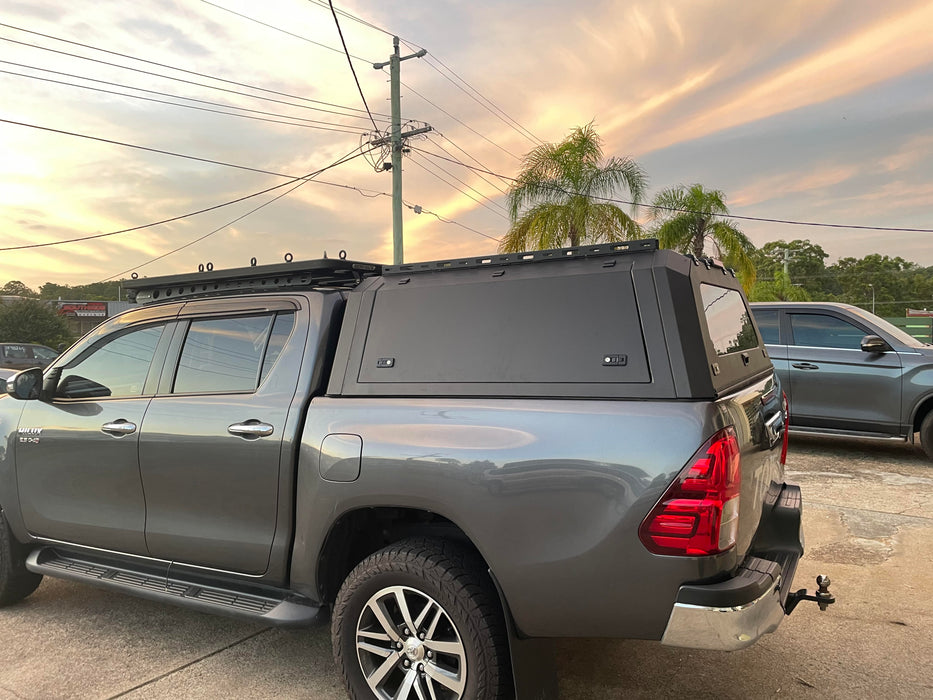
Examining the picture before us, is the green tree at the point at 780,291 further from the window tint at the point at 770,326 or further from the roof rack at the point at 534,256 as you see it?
the roof rack at the point at 534,256

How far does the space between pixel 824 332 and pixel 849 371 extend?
56cm

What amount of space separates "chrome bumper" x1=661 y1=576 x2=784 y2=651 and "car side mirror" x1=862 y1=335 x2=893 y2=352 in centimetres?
666

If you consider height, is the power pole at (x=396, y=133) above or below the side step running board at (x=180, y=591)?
above

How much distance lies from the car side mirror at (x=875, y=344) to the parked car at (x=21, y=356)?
63.1ft

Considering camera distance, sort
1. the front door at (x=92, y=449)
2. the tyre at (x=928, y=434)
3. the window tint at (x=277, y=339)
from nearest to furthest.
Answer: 1. the window tint at (x=277, y=339)
2. the front door at (x=92, y=449)
3. the tyre at (x=928, y=434)

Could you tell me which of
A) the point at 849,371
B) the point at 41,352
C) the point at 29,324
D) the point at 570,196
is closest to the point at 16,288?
the point at 29,324

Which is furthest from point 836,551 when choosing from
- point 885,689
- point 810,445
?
point 810,445

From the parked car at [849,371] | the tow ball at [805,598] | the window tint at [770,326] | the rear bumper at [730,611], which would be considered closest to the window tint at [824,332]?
the parked car at [849,371]

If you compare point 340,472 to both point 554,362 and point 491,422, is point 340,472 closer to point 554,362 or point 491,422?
point 491,422

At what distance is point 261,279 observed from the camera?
368 centimetres

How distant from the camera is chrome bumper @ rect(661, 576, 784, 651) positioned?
2334 millimetres

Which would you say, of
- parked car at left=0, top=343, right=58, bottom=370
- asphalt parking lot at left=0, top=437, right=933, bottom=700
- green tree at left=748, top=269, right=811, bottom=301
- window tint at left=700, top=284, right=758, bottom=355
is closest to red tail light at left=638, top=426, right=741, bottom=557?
window tint at left=700, top=284, right=758, bottom=355

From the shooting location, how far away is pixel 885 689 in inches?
124

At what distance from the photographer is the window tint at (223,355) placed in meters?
3.47
